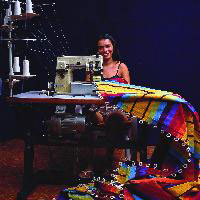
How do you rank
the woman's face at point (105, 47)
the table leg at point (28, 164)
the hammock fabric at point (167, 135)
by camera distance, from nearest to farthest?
the hammock fabric at point (167, 135) < the table leg at point (28, 164) < the woman's face at point (105, 47)

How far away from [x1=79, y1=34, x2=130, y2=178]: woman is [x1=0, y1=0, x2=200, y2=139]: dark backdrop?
49 centimetres

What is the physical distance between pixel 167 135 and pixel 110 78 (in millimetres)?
2651

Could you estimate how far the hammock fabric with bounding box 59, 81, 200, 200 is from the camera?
173cm

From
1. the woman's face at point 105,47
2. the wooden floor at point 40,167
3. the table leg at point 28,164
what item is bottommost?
A: the wooden floor at point 40,167

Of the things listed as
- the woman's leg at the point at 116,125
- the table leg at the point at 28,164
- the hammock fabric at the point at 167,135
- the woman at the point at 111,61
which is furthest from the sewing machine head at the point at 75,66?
the hammock fabric at the point at 167,135

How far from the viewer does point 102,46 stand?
438 cm

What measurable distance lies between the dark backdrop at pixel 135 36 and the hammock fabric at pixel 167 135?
285 cm

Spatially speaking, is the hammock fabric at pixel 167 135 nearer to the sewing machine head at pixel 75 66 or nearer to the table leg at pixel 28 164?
the table leg at pixel 28 164

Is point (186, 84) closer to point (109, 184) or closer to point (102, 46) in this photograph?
point (102, 46)

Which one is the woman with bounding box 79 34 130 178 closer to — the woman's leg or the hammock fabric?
the woman's leg

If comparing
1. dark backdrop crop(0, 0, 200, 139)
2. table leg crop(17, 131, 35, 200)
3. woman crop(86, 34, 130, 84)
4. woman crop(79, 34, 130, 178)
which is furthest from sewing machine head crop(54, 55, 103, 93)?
dark backdrop crop(0, 0, 200, 139)

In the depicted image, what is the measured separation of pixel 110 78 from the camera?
4379 mm

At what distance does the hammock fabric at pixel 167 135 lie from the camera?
1.73 m

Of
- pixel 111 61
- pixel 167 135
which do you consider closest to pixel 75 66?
pixel 111 61
